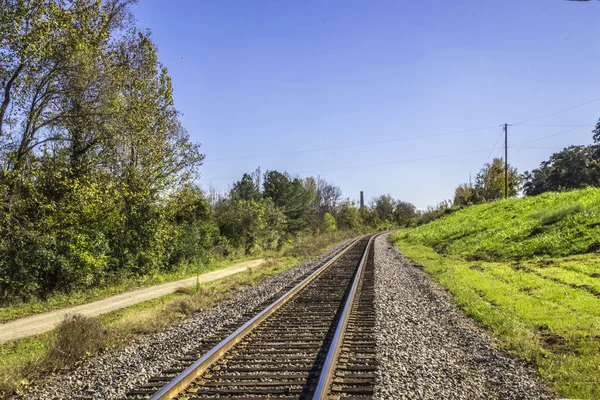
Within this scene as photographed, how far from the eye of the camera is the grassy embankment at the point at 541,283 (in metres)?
6.75

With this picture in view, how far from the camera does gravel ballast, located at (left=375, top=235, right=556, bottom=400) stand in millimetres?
5422

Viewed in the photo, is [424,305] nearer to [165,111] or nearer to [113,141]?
[113,141]

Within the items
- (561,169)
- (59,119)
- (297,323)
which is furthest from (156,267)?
(561,169)

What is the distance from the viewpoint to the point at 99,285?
67.3 feet

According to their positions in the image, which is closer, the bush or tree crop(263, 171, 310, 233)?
the bush

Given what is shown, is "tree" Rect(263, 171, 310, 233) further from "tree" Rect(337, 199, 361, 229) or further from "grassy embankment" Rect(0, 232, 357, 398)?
"grassy embankment" Rect(0, 232, 357, 398)

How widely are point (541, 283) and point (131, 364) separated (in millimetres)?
11815

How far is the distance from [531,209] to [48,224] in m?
31.1

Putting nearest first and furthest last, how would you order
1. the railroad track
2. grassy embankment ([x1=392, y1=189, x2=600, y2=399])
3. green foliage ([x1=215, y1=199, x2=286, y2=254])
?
the railroad track → grassy embankment ([x1=392, y1=189, x2=600, y2=399]) → green foliage ([x1=215, y1=199, x2=286, y2=254])

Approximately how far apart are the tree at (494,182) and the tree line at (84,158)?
48.7 m

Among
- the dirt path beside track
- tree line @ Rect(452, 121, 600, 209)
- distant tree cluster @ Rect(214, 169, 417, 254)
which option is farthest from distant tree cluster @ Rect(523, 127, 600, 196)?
the dirt path beside track

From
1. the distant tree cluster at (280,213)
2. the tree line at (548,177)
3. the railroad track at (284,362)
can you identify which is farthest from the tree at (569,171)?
the railroad track at (284,362)

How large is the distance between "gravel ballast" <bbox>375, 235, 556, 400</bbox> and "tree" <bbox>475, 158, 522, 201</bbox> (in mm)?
55144

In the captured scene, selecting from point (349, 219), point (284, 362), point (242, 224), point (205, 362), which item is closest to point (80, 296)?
point (205, 362)
